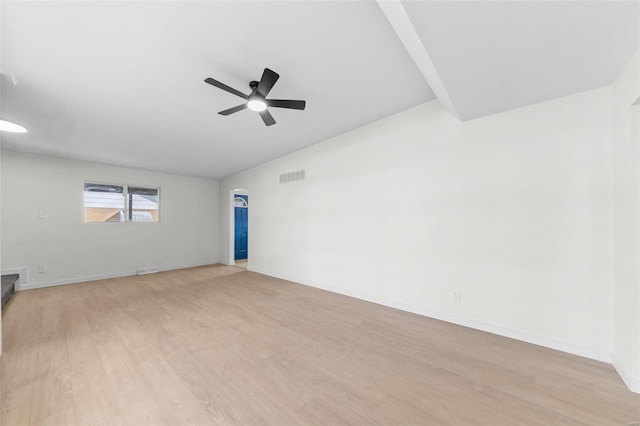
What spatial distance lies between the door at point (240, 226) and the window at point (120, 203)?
2.00m

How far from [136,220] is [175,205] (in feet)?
3.00

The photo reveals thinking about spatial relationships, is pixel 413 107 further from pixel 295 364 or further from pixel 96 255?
pixel 96 255

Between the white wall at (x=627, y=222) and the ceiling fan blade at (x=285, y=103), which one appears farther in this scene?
the ceiling fan blade at (x=285, y=103)

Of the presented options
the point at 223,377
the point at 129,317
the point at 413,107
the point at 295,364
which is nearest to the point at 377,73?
the point at 413,107

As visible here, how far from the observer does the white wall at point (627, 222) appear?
5.32 ft

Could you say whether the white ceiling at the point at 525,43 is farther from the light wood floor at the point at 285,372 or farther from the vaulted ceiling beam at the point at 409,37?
the light wood floor at the point at 285,372

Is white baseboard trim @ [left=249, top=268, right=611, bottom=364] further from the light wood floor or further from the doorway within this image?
the doorway

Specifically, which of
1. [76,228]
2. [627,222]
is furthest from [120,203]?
[627,222]

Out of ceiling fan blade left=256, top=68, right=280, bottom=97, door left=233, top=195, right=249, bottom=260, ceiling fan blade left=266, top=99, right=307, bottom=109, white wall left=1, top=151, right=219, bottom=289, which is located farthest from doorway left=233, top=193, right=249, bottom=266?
ceiling fan blade left=256, top=68, right=280, bottom=97

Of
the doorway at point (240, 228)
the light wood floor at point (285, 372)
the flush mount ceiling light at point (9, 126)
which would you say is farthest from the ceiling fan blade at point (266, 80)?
the doorway at point (240, 228)

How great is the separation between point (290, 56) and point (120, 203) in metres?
5.73

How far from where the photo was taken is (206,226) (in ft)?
22.0

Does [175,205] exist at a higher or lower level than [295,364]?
higher

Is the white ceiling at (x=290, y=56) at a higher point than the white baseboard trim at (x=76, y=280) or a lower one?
higher
